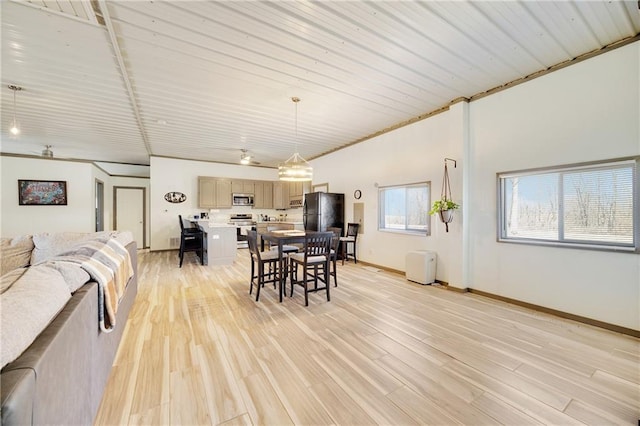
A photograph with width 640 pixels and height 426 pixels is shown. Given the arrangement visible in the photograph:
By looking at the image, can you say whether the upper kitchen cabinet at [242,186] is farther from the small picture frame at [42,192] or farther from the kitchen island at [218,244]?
the small picture frame at [42,192]

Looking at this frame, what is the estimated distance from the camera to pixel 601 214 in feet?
8.67

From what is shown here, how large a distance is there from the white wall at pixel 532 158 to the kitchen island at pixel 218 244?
3.52m

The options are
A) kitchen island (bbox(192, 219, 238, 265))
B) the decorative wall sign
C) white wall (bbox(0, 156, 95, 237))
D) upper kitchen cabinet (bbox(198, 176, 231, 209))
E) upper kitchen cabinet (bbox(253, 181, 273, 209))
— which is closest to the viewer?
white wall (bbox(0, 156, 95, 237))

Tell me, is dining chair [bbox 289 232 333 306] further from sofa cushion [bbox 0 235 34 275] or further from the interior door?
the interior door

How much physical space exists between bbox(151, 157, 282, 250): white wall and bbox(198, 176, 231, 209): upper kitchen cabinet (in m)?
0.21

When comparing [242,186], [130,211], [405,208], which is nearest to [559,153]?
[405,208]

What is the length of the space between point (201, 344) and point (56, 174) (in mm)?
5660

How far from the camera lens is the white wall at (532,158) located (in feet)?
8.17

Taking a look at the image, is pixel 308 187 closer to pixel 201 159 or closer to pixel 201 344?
pixel 201 159

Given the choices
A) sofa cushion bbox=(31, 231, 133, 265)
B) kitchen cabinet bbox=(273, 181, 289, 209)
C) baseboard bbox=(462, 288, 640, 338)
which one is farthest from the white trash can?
kitchen cabinet bbox=(273, 181, 289, 209)

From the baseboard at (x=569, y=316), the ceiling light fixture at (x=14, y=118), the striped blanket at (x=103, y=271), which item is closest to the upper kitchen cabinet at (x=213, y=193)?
the ceiling light fixture at (x=14, y=118)

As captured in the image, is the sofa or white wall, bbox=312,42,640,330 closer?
the sofa

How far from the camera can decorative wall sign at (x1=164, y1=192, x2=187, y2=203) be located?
7.14 m

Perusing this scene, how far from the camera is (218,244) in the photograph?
18.1ft
